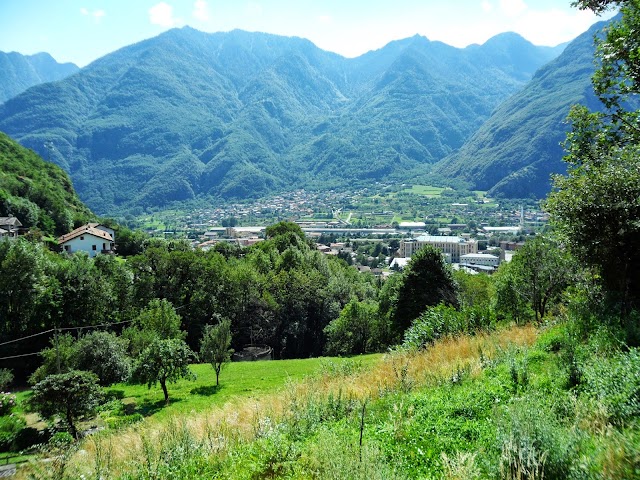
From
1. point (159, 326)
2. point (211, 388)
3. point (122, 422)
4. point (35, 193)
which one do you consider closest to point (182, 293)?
point (159, 326)

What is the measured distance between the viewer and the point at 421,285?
2389 cm

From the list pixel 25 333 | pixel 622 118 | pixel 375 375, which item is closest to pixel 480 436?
pixel 375 375

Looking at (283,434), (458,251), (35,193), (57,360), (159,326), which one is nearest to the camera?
(283,434)

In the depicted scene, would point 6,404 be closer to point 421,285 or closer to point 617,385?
point 421,285

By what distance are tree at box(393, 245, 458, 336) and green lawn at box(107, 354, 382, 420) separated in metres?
3.14

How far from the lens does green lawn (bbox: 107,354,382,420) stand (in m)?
17.1

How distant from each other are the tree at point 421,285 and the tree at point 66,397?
15.8 meters

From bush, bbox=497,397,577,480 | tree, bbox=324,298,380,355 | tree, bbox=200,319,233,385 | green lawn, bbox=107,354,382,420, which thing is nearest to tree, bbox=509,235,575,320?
green lawn, bbox=107,354,382,420

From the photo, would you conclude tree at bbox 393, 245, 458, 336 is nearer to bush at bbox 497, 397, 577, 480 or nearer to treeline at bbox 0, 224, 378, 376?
treeline at bbox 0, 224, 378, 376

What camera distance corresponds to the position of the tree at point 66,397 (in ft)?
→ 46.2

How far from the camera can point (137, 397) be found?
1989 cm

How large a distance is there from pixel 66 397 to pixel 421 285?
57.7ft

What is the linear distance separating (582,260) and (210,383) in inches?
742

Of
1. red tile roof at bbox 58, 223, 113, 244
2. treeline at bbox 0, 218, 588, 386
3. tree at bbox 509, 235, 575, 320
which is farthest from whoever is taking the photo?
red tile roof at bbox 58, 223, 113, 244
